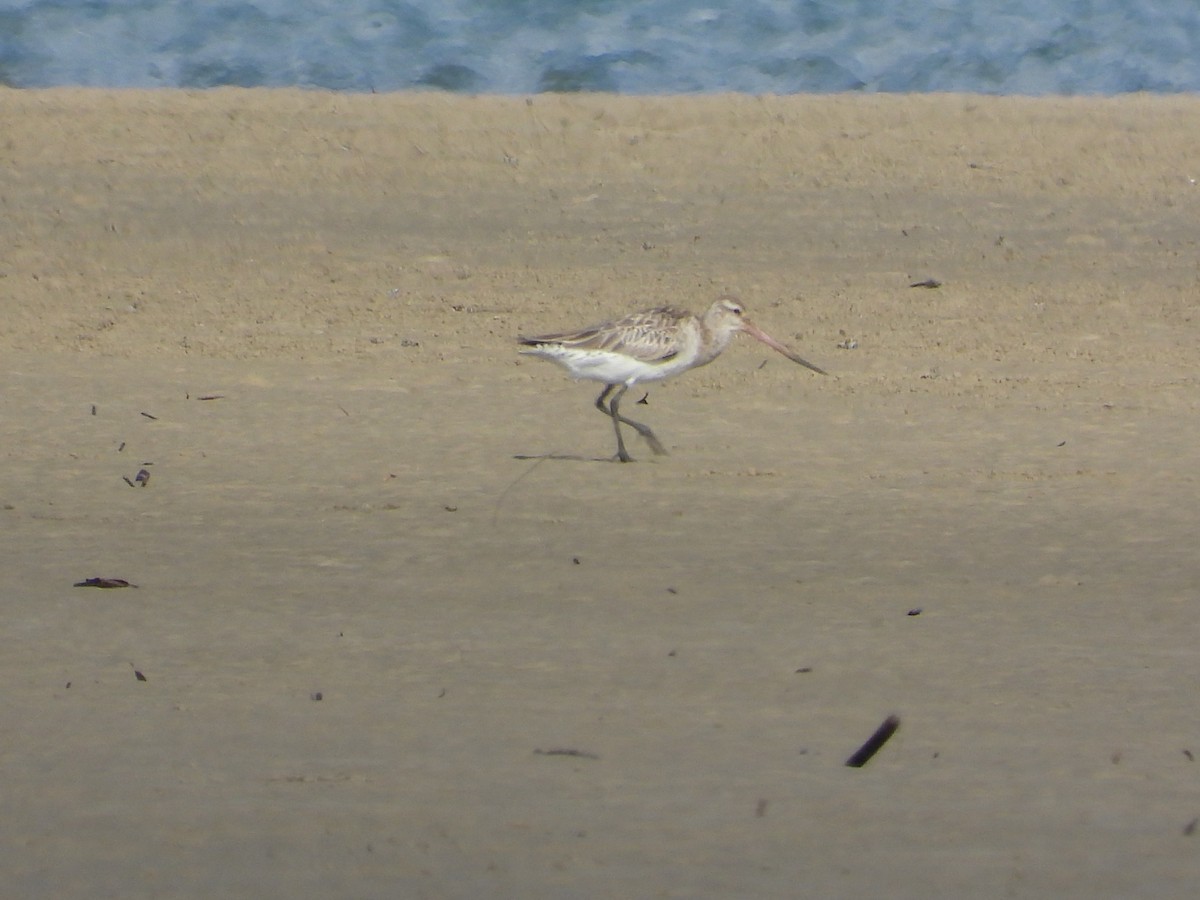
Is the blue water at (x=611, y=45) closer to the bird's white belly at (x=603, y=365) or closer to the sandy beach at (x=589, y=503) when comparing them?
the sandy beach at (x=589, y=503)

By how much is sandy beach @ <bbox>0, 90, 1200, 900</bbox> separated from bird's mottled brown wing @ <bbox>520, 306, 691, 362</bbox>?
0.38 m

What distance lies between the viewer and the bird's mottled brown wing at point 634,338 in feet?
27.4

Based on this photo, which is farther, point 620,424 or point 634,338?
point 620,424

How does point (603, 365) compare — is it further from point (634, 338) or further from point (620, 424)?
point (620, 424)

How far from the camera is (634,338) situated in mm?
8383

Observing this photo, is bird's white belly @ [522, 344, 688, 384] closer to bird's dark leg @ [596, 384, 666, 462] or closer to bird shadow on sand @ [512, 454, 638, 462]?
bird's dark leg @ [596, 384, 666, 462]

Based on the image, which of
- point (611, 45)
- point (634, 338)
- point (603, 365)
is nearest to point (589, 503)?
point (603, 365)

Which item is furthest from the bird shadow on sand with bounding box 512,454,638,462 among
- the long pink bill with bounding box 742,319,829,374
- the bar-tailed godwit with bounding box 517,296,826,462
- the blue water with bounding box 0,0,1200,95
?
the blue water with bounding box 0,0,1200,95

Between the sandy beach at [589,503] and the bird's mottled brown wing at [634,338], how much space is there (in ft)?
1.25

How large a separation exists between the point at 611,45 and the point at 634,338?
788cm

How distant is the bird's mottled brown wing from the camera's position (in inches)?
328

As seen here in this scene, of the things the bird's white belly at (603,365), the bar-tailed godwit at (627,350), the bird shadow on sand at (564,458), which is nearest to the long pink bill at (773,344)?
the bar-tailed godwit at (627,350)

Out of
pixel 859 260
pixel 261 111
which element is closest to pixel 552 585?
pixel 859 260

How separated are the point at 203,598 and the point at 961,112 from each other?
10.3 metres
